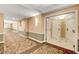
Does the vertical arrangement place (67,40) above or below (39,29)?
below

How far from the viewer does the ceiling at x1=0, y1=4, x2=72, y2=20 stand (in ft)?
5.25

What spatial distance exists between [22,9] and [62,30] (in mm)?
588

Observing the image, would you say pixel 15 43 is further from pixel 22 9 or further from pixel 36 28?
pixel 22 9

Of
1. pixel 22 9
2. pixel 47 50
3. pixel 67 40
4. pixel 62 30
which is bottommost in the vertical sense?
pixel 47 50

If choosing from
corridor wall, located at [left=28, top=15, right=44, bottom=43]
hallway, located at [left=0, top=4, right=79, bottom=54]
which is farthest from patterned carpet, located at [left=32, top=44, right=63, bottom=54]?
corridor wall, located at [left=28, top=15, right=44, bottom=43]

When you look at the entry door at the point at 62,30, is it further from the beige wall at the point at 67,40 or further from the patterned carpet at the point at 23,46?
the patterned carpet at the point at 23,46

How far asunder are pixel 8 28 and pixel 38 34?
399mm

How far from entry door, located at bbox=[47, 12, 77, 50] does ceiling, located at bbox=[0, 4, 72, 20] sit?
135mm

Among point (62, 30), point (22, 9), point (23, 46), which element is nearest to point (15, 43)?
point (23, 46)

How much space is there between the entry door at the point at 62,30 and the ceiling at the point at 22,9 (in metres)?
0.13

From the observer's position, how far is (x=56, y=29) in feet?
5.51

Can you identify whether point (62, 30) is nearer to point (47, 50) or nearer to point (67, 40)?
point (67, 40)

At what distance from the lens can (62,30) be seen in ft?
5.40
